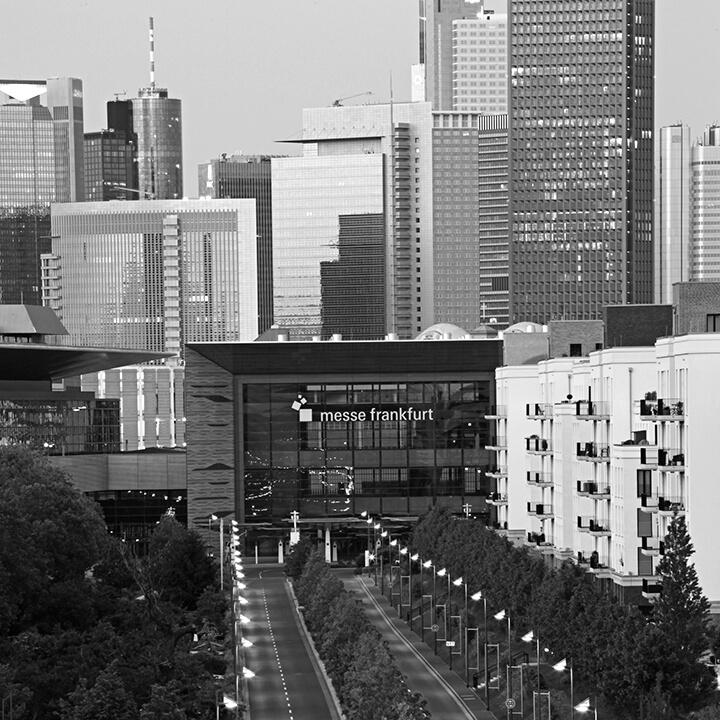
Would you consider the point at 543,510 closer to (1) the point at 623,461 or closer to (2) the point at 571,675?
(1) the point at 623,461

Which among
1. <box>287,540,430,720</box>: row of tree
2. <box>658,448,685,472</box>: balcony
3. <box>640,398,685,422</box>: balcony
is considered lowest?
<box>287,540,430,720</box>: row of tree

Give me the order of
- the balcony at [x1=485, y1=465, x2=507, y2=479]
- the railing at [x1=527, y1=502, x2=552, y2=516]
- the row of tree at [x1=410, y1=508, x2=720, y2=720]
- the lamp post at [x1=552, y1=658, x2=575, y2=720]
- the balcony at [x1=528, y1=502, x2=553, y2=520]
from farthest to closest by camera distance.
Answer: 1. the balcony at [x1=485, y1=465, x2=507, y2=479]
2. the railing at [x1=527, y1=502, x2=552, y2=516]
3. the balcony at [x1=528, y1=502, x2=553, y2=520]
4. the lamp post at [x1=552, y1=658, x2=575, y2=720]
5. the row of tree at [x1=410, y1=508, x2=720, y2=720]

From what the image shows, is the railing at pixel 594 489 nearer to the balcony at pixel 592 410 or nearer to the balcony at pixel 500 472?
the balcony at pixel 592 410

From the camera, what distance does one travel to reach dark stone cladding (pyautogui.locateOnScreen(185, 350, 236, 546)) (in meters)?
198

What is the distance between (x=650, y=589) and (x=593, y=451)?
17.9 metres

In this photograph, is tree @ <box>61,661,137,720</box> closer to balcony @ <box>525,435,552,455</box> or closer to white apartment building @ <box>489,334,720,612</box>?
white apartment building @ <box>489,334,720,612</box>

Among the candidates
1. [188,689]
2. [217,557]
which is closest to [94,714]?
[188,689]

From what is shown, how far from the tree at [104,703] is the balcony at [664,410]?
3478 centimetres

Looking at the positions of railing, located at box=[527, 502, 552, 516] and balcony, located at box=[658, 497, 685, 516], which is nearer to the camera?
balcony, located at box=[658, 497, 685, 516]

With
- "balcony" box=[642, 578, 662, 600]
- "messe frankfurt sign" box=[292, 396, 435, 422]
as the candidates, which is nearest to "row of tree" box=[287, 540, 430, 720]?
"balcony" box=[642, 578, 662, 600]

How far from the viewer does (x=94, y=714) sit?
8588 cm

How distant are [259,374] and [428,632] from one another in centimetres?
6101

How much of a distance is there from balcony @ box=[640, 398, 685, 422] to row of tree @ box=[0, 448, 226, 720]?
86.6 ft

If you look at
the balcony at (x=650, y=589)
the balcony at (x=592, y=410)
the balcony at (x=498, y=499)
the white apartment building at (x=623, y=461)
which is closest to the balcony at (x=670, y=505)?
the white apartment building at (x=623, y=461)
